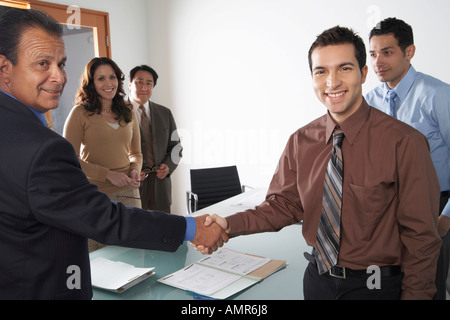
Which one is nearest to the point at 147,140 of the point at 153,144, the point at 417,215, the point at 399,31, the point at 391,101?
the point at 153,144

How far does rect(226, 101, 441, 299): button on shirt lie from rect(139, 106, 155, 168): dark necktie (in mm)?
2326

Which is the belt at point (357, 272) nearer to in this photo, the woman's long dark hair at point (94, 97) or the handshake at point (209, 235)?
the handshake at point (209, 235)

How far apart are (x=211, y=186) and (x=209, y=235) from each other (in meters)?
1.86

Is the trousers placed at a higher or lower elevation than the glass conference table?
higher

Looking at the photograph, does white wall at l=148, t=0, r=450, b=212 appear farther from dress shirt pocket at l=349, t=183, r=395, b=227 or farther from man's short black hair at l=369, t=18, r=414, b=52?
dress shirt pocket at l=349, t=183, r=395, b=227

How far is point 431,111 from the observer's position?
2.17m

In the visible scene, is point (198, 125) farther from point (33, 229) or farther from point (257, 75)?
point (33, 229)

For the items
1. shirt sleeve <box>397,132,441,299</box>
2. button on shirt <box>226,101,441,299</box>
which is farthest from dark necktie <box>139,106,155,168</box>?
shirt sleeve <box>397,132,441,299</box>

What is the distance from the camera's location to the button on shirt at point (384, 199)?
1260 mm

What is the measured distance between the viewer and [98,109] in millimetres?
2961

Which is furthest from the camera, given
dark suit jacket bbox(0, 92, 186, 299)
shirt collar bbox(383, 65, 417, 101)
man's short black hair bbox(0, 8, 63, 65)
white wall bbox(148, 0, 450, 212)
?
white wall bbox(148, 0, 450, 212)

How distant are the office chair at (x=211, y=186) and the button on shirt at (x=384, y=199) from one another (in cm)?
221

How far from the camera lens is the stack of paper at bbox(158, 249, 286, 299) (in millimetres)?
1601

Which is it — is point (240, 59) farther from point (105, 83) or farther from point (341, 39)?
point (341, 39)
